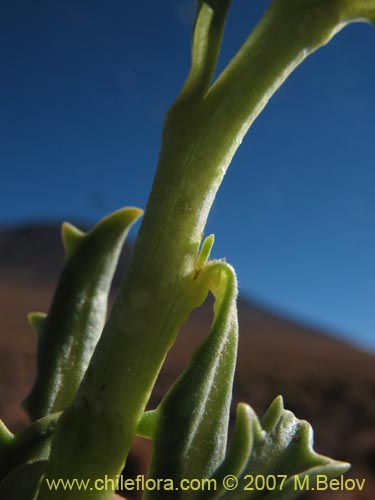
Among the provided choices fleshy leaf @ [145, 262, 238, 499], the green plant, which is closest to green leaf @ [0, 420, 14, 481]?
the green plant

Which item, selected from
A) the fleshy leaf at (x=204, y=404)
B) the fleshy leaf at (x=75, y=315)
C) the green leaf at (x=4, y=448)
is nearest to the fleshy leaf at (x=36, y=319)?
the fleshy leaf at (x=75, y=315)

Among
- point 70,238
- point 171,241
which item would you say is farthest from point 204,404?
point 70,238

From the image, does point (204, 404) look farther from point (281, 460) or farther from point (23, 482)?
point (23, 482)

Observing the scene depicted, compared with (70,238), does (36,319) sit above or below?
below

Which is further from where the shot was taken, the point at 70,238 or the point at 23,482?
the point at 70,238

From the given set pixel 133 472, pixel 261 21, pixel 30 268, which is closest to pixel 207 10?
pixel 261 21

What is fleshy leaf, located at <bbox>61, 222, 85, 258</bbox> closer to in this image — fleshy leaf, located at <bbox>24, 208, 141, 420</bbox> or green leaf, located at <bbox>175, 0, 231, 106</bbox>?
fleshy leaf, located at <bbox>24, 208, 141, 420</bbox>

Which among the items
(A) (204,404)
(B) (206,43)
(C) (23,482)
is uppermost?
(B) (206,43)

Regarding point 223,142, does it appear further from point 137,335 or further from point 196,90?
point 137,335
